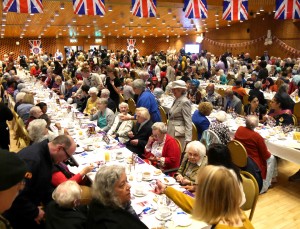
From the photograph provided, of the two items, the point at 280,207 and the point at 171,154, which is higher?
the point at 171,154

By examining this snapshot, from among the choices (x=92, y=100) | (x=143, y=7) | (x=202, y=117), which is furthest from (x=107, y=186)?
(x=143, y=7)

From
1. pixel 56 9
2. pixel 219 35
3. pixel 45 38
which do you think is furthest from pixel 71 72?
pixel 45 38

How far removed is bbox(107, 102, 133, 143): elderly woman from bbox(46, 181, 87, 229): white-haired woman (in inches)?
116

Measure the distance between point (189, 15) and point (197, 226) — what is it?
9.55m

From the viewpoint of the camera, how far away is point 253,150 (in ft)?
15.8

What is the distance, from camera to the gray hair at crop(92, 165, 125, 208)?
7.64 feet

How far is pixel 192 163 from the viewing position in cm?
388

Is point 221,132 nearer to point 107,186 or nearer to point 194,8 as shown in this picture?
point 107,186

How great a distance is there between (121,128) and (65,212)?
10.7 feet

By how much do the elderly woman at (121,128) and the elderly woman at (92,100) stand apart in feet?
4.98

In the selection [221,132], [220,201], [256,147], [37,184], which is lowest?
[256,147]

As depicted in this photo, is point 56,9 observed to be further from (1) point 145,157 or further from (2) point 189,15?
(1) point 145,157

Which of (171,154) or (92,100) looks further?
(92,100)

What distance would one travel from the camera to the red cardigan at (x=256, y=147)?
4.78 m
